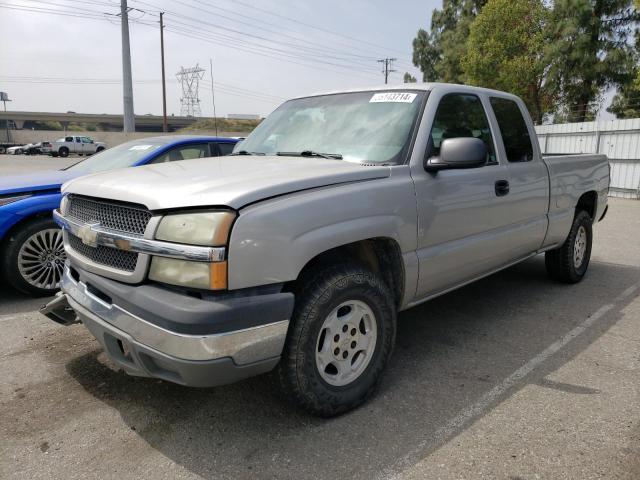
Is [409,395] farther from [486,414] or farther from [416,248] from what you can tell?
[416,248]

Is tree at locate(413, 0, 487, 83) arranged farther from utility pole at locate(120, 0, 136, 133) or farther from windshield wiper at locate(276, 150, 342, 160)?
windshield wiper at locate(276, 150, 342, 160)

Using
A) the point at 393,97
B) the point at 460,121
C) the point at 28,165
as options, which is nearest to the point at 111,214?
the point at 393,97

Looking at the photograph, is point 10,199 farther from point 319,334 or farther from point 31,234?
point 319,334

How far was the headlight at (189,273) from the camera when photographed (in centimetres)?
219

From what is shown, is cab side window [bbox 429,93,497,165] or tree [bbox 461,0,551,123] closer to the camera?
cab side window [bbox 429,93,497,165]

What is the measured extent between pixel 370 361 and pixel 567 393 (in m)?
1.26

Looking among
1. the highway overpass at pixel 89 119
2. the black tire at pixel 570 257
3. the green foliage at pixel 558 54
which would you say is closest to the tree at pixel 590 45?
the green foliage at pixel 558 54

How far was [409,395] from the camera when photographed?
307 cm

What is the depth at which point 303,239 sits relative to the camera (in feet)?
7.93

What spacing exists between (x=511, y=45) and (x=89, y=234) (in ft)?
94.5

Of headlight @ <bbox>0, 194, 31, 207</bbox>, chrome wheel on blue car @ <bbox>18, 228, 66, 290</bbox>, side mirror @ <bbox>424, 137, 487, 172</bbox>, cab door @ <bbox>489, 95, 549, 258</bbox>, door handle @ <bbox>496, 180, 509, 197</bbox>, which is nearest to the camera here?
side mirror @ <bbox>424, 137, 487, 172</bbox>

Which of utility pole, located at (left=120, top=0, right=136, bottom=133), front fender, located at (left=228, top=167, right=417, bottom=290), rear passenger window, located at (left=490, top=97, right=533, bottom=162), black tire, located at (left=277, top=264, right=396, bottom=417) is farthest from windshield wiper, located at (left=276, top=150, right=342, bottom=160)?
utility pole, located at (left=120, top=0, right=136, bottom=133)

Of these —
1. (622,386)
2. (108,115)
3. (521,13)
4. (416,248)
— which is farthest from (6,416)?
(108,115)

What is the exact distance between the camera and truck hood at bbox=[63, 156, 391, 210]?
7.57 ft
